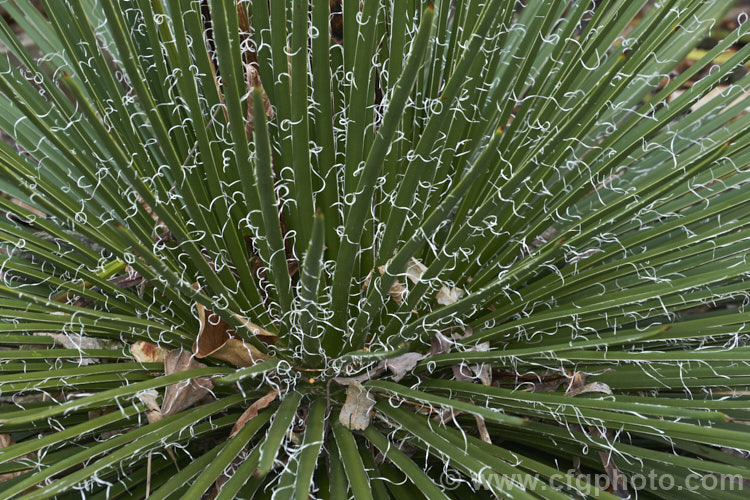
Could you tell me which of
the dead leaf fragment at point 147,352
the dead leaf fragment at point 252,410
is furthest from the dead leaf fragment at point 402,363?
the dead leaf fragment at point 147,352

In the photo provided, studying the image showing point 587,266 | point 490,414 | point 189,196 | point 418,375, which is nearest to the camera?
point 490,414

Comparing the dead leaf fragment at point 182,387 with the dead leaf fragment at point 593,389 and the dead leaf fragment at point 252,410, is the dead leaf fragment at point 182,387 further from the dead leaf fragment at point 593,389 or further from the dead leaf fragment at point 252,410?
the dead leaf fragment at point 593,389

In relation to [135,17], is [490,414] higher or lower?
lower

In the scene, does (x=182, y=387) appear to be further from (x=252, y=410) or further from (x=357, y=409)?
(x=357, y=409)

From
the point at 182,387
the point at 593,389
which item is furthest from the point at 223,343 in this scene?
the point at 593,389

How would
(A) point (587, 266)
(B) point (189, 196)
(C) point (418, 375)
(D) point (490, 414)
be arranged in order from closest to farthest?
(D) point (490, 414), (B) point (189, 196), (C) point (418, 375), (A) point (587, 266)

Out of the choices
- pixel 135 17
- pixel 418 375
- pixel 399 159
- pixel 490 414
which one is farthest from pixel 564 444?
pixel 135 17

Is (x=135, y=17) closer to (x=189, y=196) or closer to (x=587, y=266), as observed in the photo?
(x=189, y=196)

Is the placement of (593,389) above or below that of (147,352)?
below
